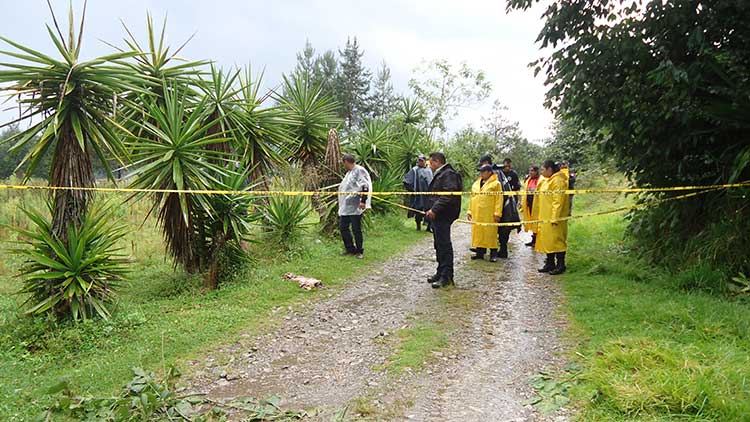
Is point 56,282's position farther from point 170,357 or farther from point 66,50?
point 66,50

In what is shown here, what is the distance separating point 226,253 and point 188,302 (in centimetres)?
91

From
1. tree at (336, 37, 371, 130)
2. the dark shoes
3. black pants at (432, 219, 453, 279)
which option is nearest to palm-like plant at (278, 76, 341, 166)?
black pants at (432, 219, 453, 279)

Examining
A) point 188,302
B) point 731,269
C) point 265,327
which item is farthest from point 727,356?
point 188,302

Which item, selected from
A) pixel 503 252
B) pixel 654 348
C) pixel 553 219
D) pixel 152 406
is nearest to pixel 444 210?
pixel 553 219

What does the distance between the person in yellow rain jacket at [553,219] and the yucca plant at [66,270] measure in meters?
5.40

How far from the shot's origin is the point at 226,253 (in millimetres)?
6293

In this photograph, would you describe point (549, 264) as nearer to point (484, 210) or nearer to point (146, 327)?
point (484, 210)

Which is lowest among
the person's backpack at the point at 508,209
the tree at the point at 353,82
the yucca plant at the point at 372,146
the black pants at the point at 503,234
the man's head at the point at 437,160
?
the black pants at the point at 503,234

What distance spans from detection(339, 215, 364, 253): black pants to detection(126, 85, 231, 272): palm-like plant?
7.42 ft

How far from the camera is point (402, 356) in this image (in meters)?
3.88

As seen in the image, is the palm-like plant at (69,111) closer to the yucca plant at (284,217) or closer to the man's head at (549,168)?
the yucca plant at (284,217)

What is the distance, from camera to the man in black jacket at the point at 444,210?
5.94m

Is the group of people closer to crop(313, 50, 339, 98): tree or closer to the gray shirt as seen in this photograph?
the gray shirt

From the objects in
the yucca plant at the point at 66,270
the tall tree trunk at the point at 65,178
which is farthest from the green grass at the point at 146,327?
the tall tree trunk at the point at 65,178
